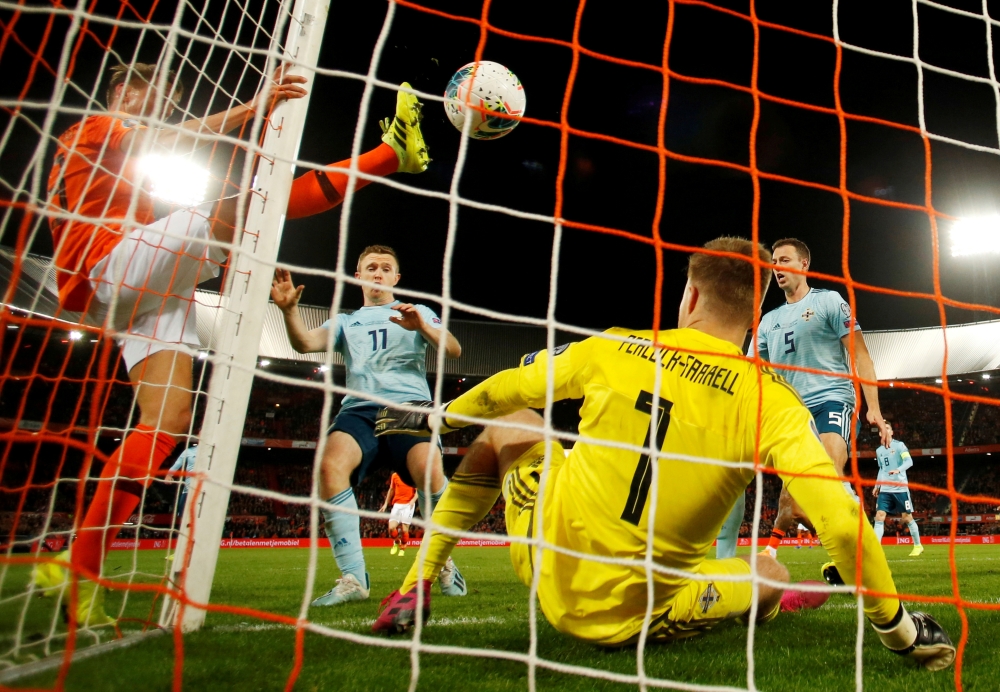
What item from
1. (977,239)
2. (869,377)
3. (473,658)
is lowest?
(473,658)

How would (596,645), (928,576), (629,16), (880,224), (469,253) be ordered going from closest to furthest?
(596,645) < (928,576) < (629,16) < (880,224) < (469,253)

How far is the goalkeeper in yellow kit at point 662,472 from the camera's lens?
1.73 m

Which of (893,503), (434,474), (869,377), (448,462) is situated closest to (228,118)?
(434,474)

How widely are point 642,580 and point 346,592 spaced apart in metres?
2.07

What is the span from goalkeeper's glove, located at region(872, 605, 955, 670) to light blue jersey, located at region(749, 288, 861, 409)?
7.91 ft

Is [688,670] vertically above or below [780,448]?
below

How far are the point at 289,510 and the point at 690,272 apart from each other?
2121cm

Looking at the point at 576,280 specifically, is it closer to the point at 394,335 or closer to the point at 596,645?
the point at 394,335

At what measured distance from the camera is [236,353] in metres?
2.33

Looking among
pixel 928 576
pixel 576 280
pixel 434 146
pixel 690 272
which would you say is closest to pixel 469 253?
pixel 576 280

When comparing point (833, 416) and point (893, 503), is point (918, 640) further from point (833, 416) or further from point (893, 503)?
point (893, 503)

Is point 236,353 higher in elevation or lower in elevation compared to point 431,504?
higher

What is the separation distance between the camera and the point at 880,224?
18.3 m

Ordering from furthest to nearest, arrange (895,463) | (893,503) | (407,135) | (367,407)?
(893,503) < (895,463) < (367,407) < (407,135)
